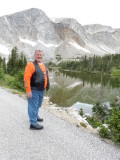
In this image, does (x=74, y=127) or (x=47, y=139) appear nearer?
(x=47, y=139)

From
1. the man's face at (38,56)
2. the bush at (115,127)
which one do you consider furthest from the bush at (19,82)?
the bush at (115,127)

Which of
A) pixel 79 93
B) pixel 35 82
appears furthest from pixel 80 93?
pixel 35 82

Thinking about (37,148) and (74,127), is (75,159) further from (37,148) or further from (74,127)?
(74,127)

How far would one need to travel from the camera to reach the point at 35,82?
208 inches

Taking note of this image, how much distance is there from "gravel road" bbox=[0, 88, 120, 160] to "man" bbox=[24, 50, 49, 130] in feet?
1.68

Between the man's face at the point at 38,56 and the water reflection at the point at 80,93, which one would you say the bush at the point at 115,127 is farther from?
the water reflection at the point at 80,93

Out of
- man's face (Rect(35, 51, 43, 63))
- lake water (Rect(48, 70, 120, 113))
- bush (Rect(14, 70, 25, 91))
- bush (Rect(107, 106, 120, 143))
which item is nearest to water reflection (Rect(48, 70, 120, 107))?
lake water (Rect(48, 70, 120, 113))

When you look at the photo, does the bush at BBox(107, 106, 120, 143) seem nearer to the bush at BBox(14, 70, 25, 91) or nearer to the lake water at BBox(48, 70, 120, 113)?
the bush at BBox(14, 70, 25, 91)

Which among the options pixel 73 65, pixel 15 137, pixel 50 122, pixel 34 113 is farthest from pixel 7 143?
pixel 73 65

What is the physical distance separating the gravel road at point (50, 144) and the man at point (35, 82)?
51 centimetres

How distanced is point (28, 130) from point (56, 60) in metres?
176

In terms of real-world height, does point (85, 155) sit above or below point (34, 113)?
below

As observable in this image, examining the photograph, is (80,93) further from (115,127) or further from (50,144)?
(50,144)

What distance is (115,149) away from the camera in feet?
15.6
